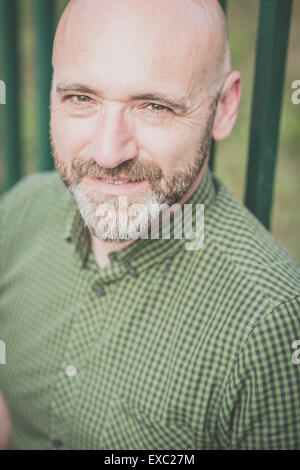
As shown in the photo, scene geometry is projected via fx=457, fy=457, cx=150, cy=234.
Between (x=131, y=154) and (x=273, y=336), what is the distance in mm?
599

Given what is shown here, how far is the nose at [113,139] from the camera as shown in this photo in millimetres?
1129

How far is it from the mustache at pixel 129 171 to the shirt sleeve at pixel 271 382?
48cm

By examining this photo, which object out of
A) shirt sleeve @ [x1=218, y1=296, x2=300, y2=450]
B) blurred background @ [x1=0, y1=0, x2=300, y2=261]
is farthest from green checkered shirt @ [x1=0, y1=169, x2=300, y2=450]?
blurred background @ [x1=0, y1=0, x2=300, y2=261]

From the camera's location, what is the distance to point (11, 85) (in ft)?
7.38

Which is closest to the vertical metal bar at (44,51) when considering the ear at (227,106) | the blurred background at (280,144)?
the blurred background at (280,144)

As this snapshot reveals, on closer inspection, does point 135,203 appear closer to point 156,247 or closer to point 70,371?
point 156,247

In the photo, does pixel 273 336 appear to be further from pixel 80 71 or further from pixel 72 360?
pixel 80 71

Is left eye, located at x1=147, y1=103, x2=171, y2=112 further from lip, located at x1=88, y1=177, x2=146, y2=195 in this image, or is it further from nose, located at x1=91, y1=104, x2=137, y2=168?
lip, located at x1=88, y1=177, x2=146, y2=195

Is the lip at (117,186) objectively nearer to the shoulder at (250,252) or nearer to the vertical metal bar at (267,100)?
the shoulder at (250,252)

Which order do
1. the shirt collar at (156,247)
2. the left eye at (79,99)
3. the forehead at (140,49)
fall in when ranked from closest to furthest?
the forehead at (140,49)
the left eye at (79,99)
the shirt collar at (156,247)

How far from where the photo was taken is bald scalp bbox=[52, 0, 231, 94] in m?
1.10

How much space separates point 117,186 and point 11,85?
1331 mm

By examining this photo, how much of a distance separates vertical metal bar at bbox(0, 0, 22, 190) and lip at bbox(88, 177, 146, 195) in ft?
4.09
